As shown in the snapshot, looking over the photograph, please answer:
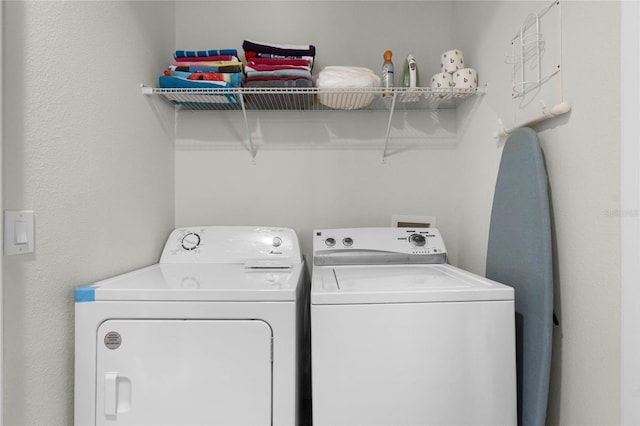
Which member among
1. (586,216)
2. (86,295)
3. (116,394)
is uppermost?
(586,216)

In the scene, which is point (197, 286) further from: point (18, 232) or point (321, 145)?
point (321, 145)

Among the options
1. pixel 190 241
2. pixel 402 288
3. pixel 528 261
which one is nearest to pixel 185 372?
pixel 402 288

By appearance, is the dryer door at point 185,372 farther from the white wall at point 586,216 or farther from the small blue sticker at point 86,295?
the white wall at point 586,216

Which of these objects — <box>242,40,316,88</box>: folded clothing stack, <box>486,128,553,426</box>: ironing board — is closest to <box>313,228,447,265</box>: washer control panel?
<box>486,128,553,426</box>: ironing board

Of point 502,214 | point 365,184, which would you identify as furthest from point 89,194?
point 502,214

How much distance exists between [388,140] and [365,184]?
0.90 ft

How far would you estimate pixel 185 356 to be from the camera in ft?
3.78

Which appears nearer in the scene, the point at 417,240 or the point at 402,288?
the point at 402,288

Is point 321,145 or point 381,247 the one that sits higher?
point 321,145

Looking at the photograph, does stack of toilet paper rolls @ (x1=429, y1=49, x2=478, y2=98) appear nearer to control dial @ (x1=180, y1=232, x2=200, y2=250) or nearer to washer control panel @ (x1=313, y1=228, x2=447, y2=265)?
washer control panel @ (x1=313, y1=228, x2=447, y2=265)

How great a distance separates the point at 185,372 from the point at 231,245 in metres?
0.76

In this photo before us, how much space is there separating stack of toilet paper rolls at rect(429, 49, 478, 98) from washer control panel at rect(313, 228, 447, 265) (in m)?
0.67

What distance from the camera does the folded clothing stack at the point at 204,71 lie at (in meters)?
1.75

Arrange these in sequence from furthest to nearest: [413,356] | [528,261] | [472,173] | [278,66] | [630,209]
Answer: [472,173] → [278,66] → [528,261] → [413,356] → [630,209]
